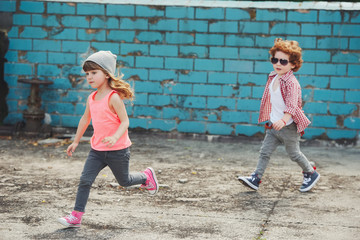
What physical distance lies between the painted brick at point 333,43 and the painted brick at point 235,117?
4.79 ft

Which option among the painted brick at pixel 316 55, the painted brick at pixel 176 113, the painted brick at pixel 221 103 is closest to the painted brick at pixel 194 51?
the painted brick at pixel 221 103

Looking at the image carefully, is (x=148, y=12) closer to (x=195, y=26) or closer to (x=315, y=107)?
(x=195, y=26)

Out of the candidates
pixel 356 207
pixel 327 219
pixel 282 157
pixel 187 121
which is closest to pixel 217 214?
pixel 327 219

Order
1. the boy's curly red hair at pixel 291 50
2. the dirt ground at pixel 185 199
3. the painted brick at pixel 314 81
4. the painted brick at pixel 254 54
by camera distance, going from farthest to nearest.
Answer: the painted brick at pixel 254 54
the painted brick at pixel 314 81
the boy's curly red hair at pixel 291 50
the dirt ground at pixel 185 199

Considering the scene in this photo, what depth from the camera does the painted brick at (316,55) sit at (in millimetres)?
7527

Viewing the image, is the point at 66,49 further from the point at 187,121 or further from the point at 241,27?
the point at 241,27

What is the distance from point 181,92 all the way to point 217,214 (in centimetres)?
394

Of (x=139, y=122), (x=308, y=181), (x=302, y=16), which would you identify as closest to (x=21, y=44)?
(x=139, y=122)

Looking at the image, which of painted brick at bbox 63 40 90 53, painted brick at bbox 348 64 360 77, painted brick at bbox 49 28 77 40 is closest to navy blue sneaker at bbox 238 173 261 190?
painted brick at bbox 348 64 360 77

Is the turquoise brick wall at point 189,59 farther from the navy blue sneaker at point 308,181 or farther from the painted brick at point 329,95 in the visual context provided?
the navy blue sneaker at point 308,181

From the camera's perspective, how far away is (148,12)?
7.81 metres

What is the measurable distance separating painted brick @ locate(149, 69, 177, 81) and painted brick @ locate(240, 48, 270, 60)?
1.06 metres

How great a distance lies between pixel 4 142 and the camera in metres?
7.32

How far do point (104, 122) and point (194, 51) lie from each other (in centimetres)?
423
